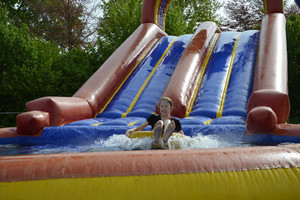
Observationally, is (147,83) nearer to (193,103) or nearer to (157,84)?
(157,84)

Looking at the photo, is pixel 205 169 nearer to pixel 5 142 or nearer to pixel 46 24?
pixel 5 142

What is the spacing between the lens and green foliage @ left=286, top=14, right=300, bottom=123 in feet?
29.8

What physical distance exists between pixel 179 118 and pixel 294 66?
5.83m

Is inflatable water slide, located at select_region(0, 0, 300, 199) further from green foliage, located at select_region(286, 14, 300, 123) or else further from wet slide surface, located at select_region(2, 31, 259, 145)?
green foliage, located at select_region(286, 14, 300, 123)

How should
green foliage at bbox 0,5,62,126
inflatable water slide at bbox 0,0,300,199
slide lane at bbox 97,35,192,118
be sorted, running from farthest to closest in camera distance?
green foliage at bbox 0,5,62,126 < slide lane at bbox 97,35,192,118 < inflatable water slide at bbox 0,0,300,199

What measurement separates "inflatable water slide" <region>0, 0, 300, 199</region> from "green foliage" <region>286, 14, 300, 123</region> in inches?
97.1

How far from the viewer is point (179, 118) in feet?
15.7

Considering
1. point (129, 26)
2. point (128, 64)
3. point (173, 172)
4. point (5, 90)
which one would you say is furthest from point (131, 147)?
point (129, 26)

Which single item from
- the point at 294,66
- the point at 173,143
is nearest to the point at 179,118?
the point at 173,143

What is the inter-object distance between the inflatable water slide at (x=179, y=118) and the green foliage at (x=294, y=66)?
247cm

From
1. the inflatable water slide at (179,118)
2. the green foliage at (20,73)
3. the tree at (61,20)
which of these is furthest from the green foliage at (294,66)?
the tree at (61,20)

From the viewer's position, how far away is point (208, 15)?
19531 mm

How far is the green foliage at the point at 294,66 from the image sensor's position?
9.08 m

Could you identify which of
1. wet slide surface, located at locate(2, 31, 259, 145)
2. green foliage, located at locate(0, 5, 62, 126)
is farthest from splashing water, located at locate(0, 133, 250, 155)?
green foliage, located at locate(0, 5, 62, 126)
